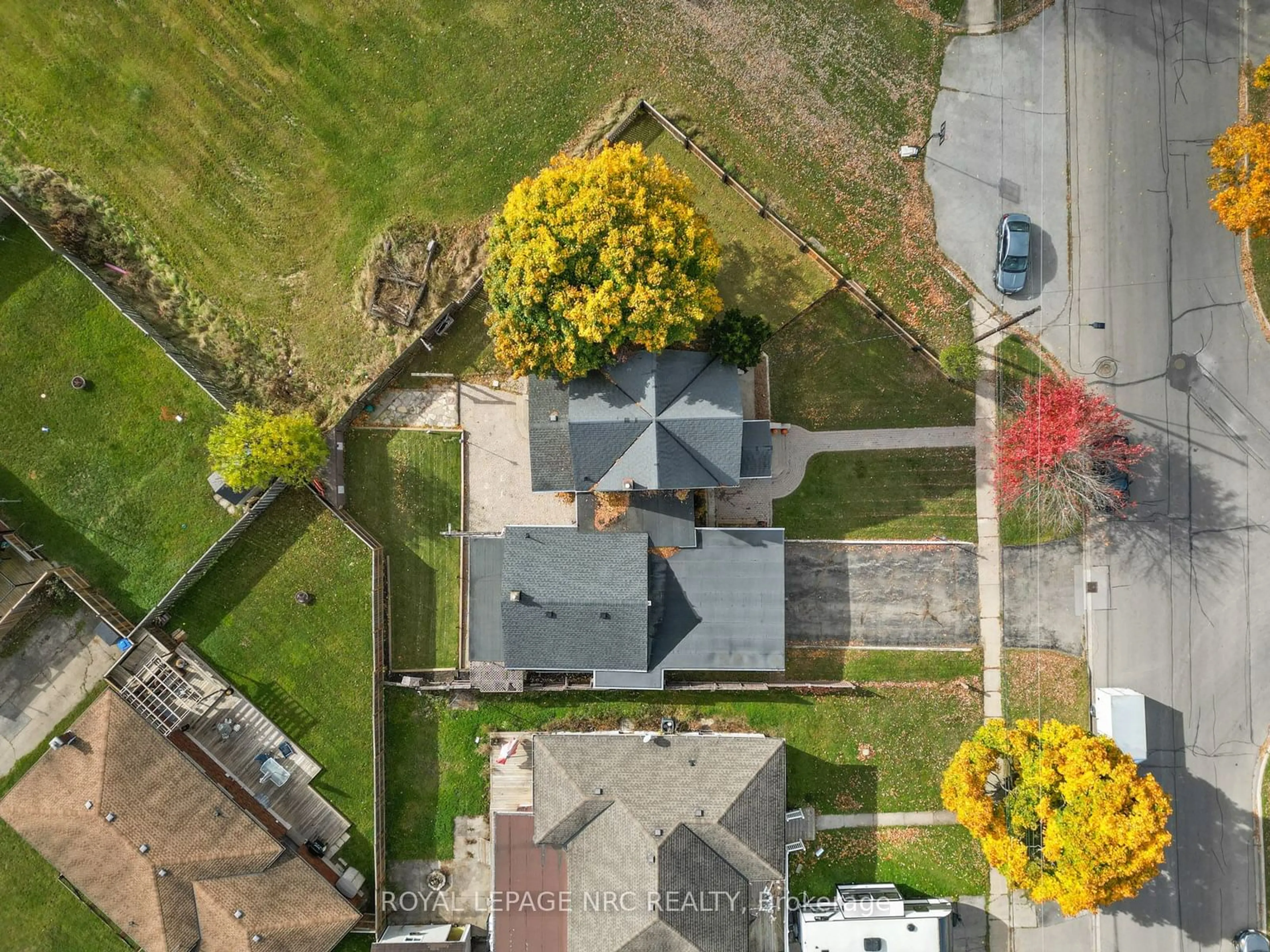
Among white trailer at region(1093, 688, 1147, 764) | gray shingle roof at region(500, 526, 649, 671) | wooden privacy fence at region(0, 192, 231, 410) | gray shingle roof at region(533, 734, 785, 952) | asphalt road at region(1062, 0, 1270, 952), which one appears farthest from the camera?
asphalt road at region(1062, 0, 1270, 952)

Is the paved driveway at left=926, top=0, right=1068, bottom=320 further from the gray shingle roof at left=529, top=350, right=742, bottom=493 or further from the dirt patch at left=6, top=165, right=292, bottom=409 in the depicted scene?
the dirt patch at left=6, top=165, right=292, bottom=409

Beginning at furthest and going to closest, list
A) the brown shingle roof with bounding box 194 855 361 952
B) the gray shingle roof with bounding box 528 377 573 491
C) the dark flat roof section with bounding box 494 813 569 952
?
1. the dark flat roof section with bounding box 494 813 569 952
2. the brown shingle roof with bounding box 194 855 361 952
3. the gray shingle roof with bounding box 528 377 573 491

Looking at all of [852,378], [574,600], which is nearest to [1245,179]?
[852,378]

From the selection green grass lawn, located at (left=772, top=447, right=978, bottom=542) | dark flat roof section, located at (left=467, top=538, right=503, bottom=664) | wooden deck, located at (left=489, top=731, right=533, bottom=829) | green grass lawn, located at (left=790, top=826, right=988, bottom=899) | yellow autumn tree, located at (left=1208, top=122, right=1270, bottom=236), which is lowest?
green grass lawn, located at (left=790, top=826, right=988, bottom=899)

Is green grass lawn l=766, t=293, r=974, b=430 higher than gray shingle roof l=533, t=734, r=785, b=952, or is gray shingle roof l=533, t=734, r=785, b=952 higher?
green grass lawn l=766, t=293, r=974, b=430

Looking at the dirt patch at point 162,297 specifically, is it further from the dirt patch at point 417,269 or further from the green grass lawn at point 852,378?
the green grass lawn at point 852,378

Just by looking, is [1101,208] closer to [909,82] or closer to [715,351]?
[909,82]

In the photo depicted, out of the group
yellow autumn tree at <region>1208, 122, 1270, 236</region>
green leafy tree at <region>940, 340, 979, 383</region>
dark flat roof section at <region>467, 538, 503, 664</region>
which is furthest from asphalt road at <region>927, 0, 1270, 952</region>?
dark flat roof section at <region>467, 538, 503, 664</region>
